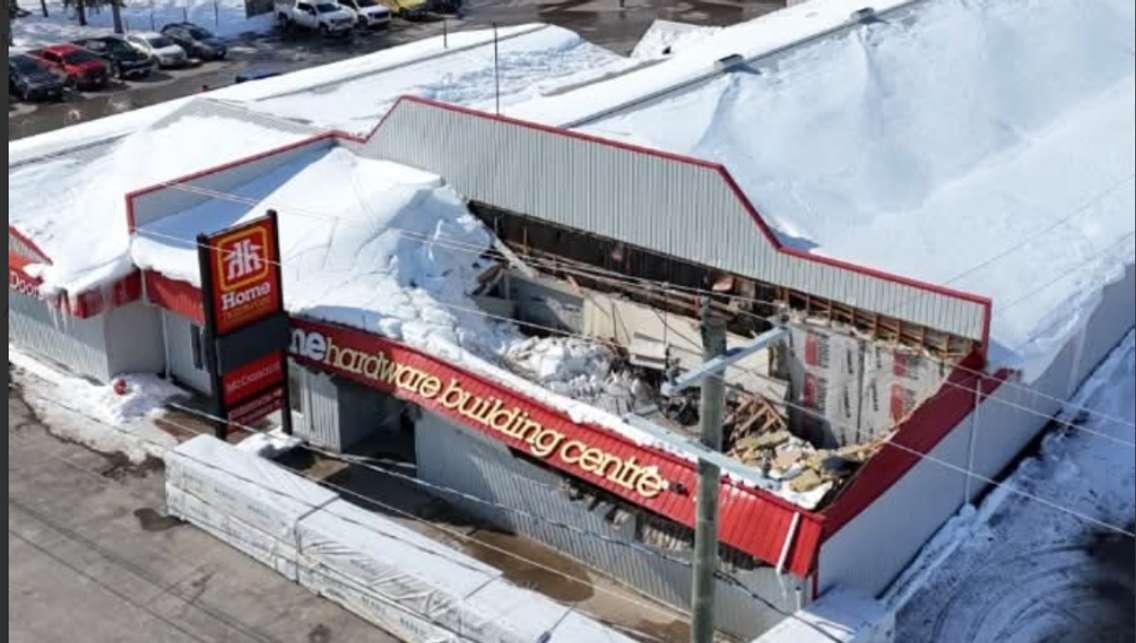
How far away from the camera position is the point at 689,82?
2611cm

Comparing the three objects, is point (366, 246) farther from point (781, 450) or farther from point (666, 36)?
point (666, 36)

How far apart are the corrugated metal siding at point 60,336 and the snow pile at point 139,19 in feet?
89.8

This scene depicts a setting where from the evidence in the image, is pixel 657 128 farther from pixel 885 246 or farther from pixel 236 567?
pixel 236 567

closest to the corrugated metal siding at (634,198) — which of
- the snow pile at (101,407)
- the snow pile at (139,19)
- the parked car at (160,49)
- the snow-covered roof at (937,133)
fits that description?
the snow-covered roof at (937,133)

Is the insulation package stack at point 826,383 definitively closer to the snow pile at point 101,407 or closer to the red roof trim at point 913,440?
the red roof trim at point 913,440

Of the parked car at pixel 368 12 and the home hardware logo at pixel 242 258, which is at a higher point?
the parked car at pixel 368 12

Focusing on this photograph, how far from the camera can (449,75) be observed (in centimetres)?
3138

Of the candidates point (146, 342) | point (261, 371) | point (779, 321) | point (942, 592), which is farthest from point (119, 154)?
point (942, 592)

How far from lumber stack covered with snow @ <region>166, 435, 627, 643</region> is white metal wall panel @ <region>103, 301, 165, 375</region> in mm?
4259

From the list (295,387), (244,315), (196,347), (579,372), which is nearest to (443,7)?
(196,347)

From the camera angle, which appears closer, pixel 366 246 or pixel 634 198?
pixel 634 198

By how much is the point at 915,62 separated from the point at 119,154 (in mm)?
17113

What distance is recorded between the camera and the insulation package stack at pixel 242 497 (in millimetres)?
18797

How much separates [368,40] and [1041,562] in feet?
123
